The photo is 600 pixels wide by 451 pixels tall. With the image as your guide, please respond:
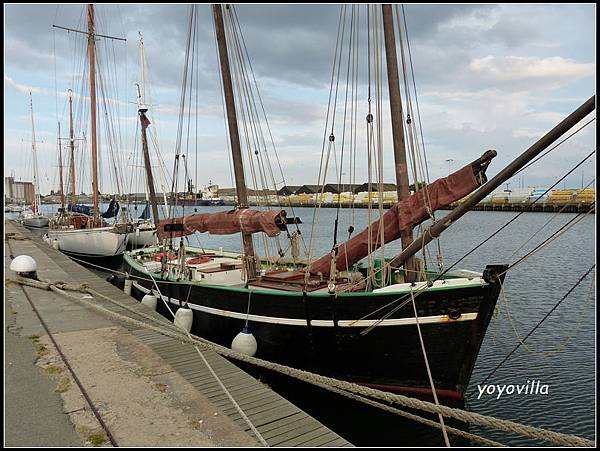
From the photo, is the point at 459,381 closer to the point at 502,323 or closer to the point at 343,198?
the point at 502,323

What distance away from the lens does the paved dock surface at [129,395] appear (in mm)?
4223

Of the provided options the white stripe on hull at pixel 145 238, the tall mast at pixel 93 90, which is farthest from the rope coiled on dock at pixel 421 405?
the white stripe on hull at pixel 145 238

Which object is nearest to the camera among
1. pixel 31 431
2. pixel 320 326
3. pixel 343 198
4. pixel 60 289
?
pixel 31 431

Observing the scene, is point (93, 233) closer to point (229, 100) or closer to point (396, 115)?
point (229, 100)

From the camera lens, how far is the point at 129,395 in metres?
5.01

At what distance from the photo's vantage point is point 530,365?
11.2 meters

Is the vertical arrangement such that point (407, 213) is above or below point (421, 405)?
above

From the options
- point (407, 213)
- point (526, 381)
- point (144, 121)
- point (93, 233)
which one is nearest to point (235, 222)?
point (407, 213)

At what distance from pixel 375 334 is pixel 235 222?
463 centimetres

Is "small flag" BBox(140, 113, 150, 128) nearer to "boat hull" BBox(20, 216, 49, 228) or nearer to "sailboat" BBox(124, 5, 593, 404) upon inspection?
"sailboat" BBox(124, 5, 593, 404)

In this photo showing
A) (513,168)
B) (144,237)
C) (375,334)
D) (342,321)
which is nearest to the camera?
(513,168)

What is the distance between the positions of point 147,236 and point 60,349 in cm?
2617

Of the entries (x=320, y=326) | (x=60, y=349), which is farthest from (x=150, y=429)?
(x=320, y=326)

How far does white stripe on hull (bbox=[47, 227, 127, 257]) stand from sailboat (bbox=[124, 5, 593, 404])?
58.9 ft
